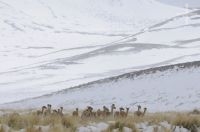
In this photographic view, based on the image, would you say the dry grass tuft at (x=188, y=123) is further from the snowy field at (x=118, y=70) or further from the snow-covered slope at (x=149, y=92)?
the snowy field at (x=118, y=70)

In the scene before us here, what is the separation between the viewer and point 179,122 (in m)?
9.19

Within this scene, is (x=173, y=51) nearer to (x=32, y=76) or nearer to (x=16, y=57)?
(x=32, y=76)

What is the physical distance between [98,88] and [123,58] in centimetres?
9894

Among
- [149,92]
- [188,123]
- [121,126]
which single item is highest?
[121,126]

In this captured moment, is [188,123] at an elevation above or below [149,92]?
above

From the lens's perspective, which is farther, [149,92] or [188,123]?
[149,92]

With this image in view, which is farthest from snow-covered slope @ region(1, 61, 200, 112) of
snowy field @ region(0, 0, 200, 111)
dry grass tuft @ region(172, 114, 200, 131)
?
dry grass tuft @ region(172, 114, 200, 131)

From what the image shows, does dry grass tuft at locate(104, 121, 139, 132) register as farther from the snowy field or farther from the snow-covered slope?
the snowy field

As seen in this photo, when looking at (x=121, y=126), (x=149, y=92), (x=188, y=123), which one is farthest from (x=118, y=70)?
(x=121, y=126)

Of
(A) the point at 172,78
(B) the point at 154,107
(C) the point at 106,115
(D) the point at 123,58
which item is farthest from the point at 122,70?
(C) the point at 106,115

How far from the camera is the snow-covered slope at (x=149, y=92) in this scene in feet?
99.9

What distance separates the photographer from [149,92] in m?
34.7

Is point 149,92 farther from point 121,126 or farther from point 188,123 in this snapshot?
point 121,126

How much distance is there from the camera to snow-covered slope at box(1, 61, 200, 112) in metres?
30.4
